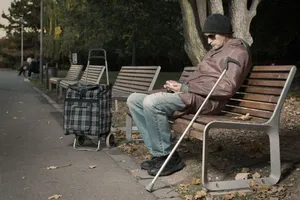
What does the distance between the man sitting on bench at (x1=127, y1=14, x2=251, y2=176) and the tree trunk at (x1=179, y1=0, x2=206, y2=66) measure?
5.23 m

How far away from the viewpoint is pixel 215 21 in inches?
175

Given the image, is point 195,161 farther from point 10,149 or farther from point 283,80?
point 10,149

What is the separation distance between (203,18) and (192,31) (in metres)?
0.46

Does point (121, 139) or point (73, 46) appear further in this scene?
point (73, 46)

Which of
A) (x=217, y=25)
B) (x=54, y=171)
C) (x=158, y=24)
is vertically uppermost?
(x=158, y=24)

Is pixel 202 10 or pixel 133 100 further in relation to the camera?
pixel 202 10

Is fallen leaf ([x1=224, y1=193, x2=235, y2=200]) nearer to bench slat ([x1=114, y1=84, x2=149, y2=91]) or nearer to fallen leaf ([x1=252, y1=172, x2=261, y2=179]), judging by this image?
fallen leaf ([x1=252, y1=172, x2=261, y2=179])

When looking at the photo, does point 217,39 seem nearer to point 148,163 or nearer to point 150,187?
point 148,163

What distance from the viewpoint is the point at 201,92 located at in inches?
172

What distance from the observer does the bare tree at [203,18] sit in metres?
9.40

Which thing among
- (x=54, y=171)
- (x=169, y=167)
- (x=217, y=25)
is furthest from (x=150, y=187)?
(x=217, y=25)

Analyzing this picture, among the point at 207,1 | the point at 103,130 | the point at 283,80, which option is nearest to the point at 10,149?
the point at 103,130

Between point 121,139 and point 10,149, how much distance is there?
1.56 m

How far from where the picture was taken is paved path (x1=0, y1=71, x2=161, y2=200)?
403 cm
